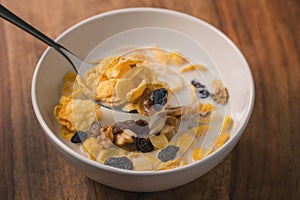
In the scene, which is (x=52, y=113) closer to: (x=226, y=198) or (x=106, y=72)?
(x=106, y=72)

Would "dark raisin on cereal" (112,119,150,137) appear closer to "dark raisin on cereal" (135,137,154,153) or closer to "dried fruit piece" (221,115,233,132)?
"dark raisin on cereal" (135,137,154,153)

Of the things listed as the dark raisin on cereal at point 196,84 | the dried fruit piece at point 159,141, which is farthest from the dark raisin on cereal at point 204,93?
the dried fruit piece at point 159,141

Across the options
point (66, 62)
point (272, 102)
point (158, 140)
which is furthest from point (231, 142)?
point (66, 62)

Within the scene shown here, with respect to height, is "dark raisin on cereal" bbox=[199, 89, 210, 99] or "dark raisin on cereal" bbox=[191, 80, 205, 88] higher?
"dark raisin on cereal" bbox=[191, 80, 205, 88]

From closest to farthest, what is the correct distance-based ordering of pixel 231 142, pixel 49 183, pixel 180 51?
pixel 231 142
pixel 49 183
pixel 180 51

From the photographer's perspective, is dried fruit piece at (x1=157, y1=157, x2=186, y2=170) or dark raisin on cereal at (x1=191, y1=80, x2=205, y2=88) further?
dark raisin on cereal at (x1=191, y1=80, x2=205, y2=88)

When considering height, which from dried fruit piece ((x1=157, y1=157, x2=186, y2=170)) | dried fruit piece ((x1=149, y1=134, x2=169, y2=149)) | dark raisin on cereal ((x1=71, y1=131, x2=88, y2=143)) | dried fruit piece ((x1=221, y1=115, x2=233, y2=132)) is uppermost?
dried fruit piece ((x1=221, y1=115, x2=233, y2=132))

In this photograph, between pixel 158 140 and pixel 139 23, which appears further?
pixel 139 23

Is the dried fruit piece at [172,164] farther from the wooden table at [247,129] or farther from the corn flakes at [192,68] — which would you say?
the corn flakes at [192,68]

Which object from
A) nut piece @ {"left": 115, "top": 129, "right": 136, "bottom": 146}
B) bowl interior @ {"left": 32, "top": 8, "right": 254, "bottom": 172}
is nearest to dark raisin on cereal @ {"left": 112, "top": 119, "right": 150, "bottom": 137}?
nut piece @ {"left": 115, "top": 129, "right": 136, "bottom": 146}
